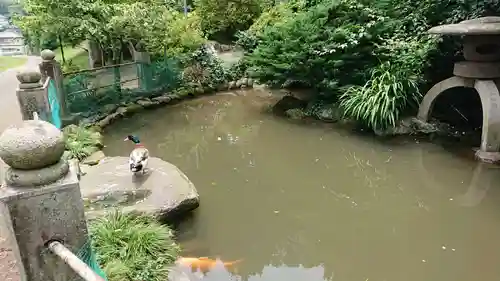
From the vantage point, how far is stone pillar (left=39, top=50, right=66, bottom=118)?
27.4ft

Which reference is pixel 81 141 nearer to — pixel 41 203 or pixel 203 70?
pixel 203 70

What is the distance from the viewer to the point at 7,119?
836 centimetres

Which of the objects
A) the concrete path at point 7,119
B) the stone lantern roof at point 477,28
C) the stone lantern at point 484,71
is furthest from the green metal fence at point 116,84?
the stone lantern roof at point 477,28

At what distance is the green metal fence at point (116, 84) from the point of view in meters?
9.31

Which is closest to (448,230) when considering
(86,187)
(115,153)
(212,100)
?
(86,187)

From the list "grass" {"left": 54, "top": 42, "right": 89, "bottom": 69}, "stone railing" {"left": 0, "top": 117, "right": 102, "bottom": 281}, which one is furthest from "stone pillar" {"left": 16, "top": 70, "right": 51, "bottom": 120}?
"grass" {"left": 54, "top": 42, "right": 89, "bottom": 69}

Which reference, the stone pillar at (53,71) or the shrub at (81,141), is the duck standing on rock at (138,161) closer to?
the shrub at (81,141)

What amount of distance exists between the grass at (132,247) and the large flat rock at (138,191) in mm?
261

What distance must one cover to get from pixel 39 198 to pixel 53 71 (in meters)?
7.59

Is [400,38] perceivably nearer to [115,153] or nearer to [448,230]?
[448,230]

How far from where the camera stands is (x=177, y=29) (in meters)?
12.4

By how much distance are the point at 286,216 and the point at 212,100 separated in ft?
23.7

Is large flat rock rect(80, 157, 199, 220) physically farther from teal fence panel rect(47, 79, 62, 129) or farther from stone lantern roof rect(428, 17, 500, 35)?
stone lantern roof rect(428, 17, 500, 35)

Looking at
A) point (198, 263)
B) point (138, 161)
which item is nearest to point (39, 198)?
point (198, 263)
